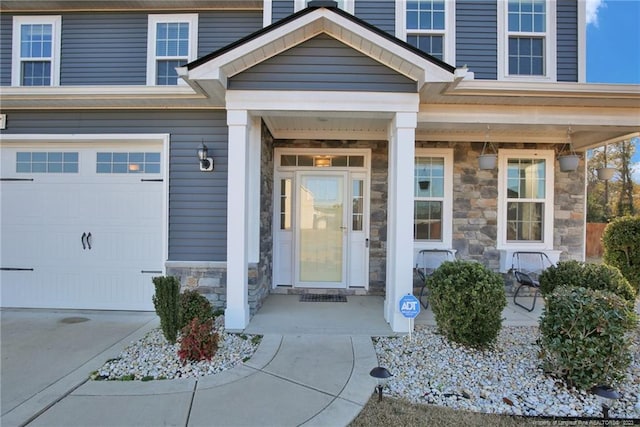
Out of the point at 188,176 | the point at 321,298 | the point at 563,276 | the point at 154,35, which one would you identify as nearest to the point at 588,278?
the point at 563,276

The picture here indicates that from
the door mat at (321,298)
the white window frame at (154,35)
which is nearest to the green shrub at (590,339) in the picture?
the door mat at (321,298)

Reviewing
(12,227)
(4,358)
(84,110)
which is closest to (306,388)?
(4,358)

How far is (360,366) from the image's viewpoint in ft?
9.98

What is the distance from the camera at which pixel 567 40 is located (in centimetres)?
509

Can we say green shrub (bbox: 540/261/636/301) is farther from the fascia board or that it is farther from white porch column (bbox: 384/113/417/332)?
the fascia board

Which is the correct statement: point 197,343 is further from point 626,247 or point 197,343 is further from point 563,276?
point 626,247

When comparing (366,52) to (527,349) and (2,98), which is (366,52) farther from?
(2,98)

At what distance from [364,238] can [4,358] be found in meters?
4.72

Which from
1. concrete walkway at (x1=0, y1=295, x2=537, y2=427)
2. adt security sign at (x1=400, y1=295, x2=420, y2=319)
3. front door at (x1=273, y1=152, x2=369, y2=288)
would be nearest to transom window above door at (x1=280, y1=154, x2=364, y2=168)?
front door at (x1=273, y1=152, x2=369, y2=288)

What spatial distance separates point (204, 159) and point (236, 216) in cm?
116

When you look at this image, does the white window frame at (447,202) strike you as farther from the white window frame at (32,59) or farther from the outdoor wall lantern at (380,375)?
the white window frame at (32,59)

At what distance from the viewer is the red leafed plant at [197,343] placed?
2.99 m

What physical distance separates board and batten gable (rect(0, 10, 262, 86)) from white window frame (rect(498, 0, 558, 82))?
3870 mm

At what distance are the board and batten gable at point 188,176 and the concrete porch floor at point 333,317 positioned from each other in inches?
44.3
